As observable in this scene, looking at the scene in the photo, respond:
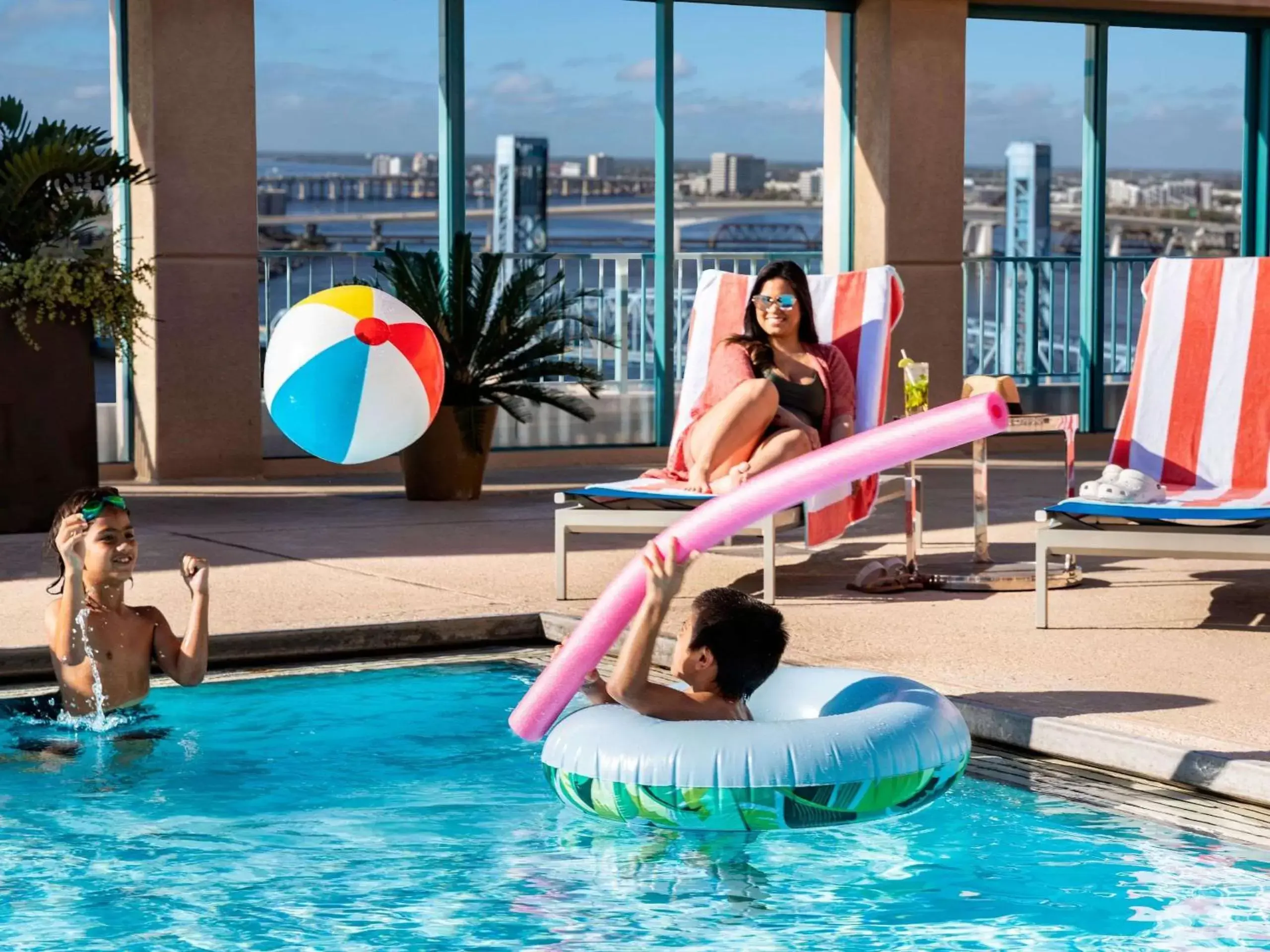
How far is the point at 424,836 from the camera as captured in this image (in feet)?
13.8

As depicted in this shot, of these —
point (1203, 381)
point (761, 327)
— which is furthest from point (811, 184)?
point (1203, 381)

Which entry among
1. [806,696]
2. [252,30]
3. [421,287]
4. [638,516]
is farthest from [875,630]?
[252,30]

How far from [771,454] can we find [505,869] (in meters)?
3.11

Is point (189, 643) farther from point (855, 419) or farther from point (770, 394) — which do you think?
point (855, 419)

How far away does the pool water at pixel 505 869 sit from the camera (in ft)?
11.7

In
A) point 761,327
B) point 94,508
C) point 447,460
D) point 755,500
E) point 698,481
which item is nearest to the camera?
point 755,500

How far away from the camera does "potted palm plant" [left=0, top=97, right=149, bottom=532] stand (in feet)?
26.8

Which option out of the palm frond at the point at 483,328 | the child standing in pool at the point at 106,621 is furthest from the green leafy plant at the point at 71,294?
the child standing in pool at the point at 106,621

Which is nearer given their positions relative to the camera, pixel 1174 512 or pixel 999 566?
pixel 1174 512

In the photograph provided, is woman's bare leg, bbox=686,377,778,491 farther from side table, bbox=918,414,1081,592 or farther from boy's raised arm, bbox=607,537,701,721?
boy's raised arm, bbox=607,537,701,721

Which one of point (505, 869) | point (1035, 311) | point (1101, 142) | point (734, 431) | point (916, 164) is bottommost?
point (505, 869)

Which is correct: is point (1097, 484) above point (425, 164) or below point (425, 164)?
below

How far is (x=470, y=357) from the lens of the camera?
380 inches

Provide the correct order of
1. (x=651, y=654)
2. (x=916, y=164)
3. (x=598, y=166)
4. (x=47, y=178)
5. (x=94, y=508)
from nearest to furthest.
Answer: (x=651, y=654) → (x=94, y=508) → (x=47, y=178) → (x=598, y=166) → (x=916, y=164)
